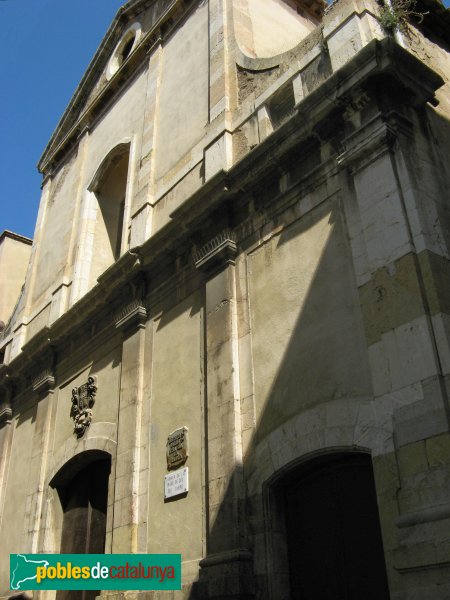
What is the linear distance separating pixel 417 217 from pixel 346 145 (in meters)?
1.24

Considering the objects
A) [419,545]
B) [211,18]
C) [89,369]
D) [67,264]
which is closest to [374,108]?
[419,545]

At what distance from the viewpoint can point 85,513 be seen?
8.54 m

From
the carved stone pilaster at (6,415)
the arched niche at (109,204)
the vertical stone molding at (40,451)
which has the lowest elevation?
the vertical stone molding at (40,451)

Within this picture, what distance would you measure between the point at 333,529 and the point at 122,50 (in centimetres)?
1160

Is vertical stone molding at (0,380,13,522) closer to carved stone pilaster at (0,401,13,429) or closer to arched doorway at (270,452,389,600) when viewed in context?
carved stone pilaster at (0,401,13,429)

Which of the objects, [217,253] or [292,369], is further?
[217,253]

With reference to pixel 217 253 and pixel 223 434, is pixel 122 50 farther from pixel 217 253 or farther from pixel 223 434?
pixel 223 434

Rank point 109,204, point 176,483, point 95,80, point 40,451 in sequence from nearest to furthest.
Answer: point 176,483 < point 40,451 < point 109,204 < point 95,80

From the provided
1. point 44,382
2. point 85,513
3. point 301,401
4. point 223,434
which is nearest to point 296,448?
point 301,401

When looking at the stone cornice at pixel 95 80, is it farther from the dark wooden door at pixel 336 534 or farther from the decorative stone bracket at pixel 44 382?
the dark wooden door at pixel 336 534

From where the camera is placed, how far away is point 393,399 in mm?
4637

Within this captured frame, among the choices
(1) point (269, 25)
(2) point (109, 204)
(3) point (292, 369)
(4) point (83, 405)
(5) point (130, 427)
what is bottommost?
(3) point (292, 369)

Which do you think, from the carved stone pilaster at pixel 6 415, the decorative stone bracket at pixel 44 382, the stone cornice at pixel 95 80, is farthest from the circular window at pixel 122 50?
the carved stone pilaster at pixel 6 415

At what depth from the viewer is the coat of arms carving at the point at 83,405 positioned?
8750 mm
